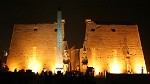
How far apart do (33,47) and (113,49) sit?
629 centimetres

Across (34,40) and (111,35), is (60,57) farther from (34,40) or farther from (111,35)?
(111,35)

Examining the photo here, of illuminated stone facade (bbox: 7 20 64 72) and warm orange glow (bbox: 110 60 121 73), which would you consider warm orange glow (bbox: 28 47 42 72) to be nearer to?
illuminated stone facade (bbox: 7 20 64 72)

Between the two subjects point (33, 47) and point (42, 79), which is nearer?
point (42, 79)

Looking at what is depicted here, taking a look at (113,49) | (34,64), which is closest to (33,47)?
(34,64)

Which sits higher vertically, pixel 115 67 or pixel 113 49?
pixel 113 49

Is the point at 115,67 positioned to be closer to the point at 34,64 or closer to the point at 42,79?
the point at 34,64

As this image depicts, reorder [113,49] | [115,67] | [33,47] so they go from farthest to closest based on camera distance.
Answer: [33,47] → [113,49] → [115,67]

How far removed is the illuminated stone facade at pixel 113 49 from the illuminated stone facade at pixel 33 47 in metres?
2.51

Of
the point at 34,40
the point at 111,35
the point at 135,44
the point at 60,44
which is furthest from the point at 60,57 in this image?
the point at 135,44

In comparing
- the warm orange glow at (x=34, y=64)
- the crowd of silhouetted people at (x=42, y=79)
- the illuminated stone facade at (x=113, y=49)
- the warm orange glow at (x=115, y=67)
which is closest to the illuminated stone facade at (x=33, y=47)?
the warm orange glow at (x=34, y=64)

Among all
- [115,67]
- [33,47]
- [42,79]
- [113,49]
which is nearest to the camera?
[42,79]

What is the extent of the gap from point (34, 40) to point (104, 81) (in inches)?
371

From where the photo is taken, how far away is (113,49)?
2650 centimetres

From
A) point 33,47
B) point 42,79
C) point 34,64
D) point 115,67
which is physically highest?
point 33,47
